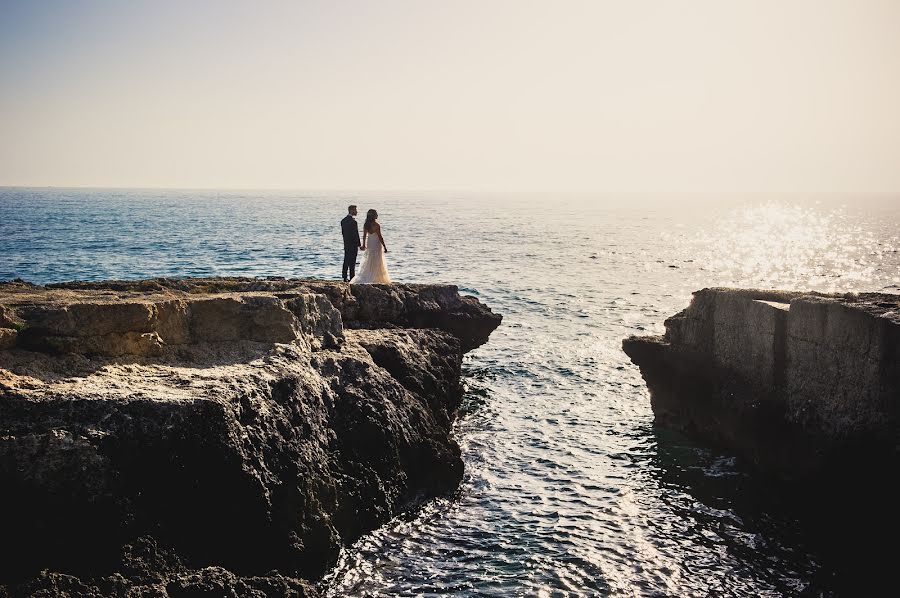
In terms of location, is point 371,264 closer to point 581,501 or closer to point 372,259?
point 372,259

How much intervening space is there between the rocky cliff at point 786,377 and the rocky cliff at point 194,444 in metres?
5.57

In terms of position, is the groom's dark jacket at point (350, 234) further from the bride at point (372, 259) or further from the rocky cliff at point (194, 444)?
the rocky cliff at point (194, 444)

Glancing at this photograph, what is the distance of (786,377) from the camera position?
1302 cm

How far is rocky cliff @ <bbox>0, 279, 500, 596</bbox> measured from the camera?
7816mm

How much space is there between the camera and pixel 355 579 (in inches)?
395

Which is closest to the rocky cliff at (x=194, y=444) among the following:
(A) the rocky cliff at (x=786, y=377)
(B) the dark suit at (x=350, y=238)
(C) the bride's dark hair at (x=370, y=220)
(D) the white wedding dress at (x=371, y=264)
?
(A) the rocky cliff at (x=786, y=377)

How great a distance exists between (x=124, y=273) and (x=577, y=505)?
118 feet

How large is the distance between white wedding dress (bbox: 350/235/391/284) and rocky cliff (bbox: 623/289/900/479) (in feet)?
23.8

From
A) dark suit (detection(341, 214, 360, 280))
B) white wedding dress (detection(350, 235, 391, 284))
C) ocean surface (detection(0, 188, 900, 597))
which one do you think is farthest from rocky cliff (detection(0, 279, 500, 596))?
dark suit (detection(341, 214, 360, 280))

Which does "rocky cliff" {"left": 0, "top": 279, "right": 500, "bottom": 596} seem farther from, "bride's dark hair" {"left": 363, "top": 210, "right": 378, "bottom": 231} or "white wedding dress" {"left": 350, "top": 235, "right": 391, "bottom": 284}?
"bride's dark hair" {"left": 363, "top": 210, "right": 378, "bottom": 231}

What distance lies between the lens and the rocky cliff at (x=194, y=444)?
7816mm

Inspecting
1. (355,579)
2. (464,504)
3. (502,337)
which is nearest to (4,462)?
(355,579)

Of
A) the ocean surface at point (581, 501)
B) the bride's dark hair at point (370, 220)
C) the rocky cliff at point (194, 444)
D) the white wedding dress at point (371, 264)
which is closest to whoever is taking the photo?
the rocky cliff at point (194, 444)

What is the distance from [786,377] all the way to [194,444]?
9.81 m
